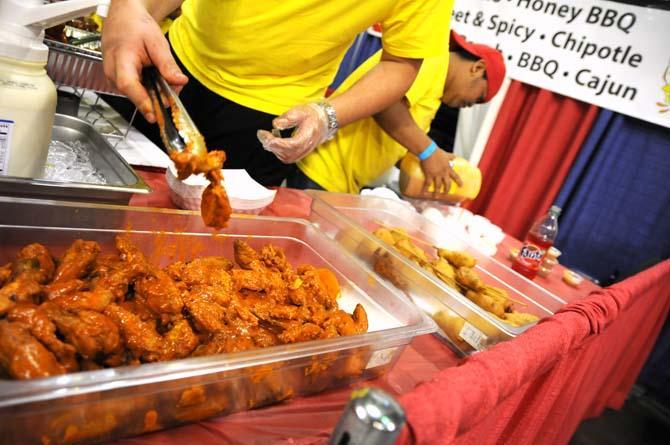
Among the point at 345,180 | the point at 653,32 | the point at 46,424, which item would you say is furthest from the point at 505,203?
the point at 46,424

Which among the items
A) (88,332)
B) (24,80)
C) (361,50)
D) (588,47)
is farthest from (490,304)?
(361,50)

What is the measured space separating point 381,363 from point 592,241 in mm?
3931

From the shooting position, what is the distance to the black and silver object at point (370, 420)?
443 millimetres

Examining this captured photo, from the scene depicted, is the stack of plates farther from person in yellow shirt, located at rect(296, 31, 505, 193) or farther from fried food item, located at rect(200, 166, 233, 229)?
person in yellow shirt, located at rect(296, 31, 505, 193)

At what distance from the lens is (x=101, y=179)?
1.30 metres

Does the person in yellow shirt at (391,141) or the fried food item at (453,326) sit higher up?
the person in yellow shirt at (391,141)

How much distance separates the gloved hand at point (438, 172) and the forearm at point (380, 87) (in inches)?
29.6

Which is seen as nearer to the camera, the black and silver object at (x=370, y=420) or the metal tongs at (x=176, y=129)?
the black and silver object at (x=370, y=420)

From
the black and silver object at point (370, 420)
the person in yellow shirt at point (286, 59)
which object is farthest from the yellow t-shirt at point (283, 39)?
the black and silver object at point (370, 420)

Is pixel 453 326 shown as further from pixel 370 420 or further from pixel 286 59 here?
pixel 286 59

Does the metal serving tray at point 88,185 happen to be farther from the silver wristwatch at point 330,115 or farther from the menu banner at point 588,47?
the menu banner at point 588,47

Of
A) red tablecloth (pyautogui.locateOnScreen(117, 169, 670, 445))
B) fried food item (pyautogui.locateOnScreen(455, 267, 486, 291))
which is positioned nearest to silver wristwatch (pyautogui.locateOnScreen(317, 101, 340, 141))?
red tablecloth (pyautogui.locateOnScreen(117, 169, 670, 445))

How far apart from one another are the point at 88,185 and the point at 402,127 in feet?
6.08

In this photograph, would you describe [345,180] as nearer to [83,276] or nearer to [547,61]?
[83,276]
